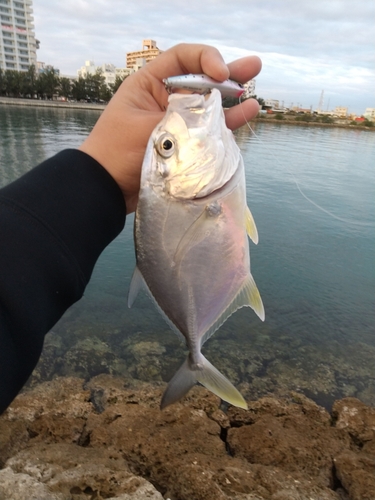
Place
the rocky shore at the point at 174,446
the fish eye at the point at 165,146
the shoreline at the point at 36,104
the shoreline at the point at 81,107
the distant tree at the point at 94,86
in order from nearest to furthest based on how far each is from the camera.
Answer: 1. the fish eye at the point at 165,146
2. the rocky shore at the point at 174,446
3. the shoreline at the point at 36,104
4. the shoreline at the point at 81,107
5. the distant tree at the point at 94,86

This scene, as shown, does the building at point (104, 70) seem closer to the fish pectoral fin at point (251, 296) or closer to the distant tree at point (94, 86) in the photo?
the distant tree at point (94, 86)

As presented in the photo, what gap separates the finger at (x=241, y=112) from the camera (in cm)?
262

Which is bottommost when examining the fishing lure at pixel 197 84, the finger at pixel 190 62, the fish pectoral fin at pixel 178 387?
the fish pectoral fin at pixel 178 387

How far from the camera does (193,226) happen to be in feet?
6.77

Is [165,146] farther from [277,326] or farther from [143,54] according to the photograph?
[143,54]

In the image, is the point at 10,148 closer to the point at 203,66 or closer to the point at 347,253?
the point at 347,253

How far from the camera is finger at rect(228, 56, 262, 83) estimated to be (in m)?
2.40

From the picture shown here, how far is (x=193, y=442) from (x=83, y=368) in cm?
256

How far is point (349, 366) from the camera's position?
237 inches

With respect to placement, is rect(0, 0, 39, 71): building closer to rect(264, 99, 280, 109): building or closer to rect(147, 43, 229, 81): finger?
rect(264, 99, 280, 109): building

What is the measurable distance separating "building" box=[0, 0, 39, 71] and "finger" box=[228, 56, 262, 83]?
381 feet

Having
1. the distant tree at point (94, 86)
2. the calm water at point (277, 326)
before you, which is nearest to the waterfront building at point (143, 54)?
the distant tree at point (94, 86)

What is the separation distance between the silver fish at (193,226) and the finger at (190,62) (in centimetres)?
18

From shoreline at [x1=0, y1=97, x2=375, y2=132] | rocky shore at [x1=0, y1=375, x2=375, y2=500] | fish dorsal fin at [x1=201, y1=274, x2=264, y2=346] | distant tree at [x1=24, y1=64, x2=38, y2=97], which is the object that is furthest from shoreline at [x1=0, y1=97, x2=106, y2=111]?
fish dorsal fin at [x1=201, y1=274, x2=264, y2=346]
